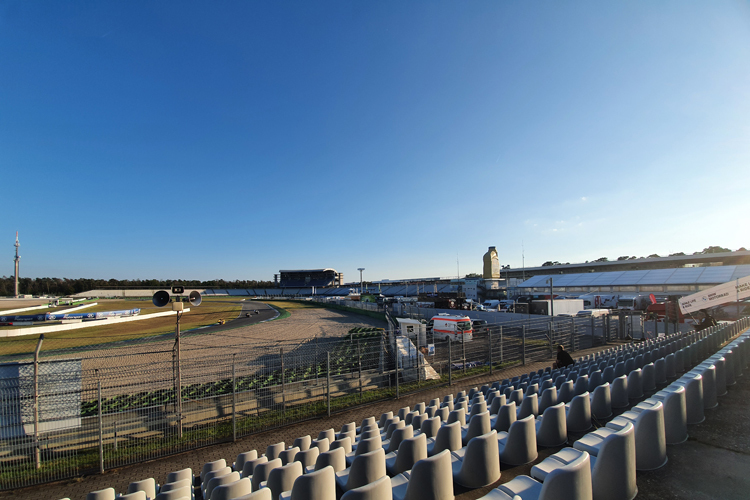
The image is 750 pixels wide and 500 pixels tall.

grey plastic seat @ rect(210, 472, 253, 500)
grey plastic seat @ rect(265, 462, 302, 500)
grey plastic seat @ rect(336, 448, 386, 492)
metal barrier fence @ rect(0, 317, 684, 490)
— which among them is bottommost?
metal barrier fence @ rect(0, 317, 684, 490)

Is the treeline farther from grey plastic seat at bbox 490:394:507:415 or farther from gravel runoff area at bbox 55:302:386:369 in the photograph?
grey plastic seat at bbox 490:394:507:415

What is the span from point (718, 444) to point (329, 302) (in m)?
65.6

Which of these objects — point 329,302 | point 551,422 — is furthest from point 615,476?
point 329,302

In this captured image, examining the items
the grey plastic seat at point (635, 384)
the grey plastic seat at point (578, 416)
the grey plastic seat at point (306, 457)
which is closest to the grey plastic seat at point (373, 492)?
the grey plastic seat at point (306, 457)

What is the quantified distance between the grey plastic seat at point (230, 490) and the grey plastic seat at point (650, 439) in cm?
359

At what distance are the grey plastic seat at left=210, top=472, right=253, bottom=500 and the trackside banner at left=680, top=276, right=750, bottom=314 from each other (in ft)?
72.1

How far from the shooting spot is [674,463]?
9.73 ft

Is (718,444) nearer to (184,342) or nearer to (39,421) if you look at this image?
(39,421)

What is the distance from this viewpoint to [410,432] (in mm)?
4102

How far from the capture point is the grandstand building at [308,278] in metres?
151

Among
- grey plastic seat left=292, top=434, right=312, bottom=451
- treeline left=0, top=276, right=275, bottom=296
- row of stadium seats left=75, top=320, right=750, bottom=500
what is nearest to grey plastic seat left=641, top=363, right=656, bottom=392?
row of stadium seats left=75, top=320, right=750, bottom=500

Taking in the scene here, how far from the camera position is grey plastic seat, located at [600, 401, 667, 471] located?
2.73 m

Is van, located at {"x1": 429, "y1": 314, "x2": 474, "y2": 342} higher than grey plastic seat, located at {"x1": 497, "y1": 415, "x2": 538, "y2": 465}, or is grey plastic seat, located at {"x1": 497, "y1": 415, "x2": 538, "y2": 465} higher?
grey plastic seat, located at {"x1": 497, "y1": 415, "x2": 538, "y2": 465}

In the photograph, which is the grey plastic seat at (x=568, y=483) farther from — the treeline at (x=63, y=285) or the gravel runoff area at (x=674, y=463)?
the treeline at (x=63, y=285)
